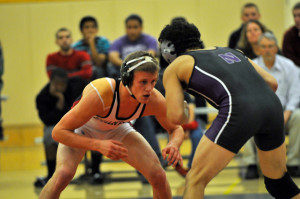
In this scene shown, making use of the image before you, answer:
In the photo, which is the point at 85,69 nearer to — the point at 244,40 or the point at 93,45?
the point at 93,45

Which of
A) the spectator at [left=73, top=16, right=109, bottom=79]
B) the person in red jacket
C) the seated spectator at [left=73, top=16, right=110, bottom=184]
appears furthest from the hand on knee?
the spectator at [left=73, top=16, right=109, bottom=79]

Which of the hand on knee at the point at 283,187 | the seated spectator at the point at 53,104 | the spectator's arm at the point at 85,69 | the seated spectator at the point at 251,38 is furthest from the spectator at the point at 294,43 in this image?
the hand on knee at the point at 283,187

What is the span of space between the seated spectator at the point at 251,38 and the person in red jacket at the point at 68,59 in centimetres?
186

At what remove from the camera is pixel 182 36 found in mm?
3295

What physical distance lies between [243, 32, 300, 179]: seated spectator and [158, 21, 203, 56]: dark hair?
278 cm

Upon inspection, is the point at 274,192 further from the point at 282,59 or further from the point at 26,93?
the point at 26,93

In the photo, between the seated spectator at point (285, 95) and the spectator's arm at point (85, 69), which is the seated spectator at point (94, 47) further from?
the seated spectator at point (285, 95)

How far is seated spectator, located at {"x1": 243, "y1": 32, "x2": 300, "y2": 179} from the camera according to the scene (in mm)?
5805

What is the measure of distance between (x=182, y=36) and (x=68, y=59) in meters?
3.52

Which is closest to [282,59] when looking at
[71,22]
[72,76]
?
[72,76]

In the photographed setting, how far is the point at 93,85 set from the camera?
3393mm

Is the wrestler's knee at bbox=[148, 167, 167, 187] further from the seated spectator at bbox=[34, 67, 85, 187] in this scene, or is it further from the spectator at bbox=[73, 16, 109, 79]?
the spectator at bbox=[73, 16, 109, 79]

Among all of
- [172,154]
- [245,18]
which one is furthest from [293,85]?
[172,154]

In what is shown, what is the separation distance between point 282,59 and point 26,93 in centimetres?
582
